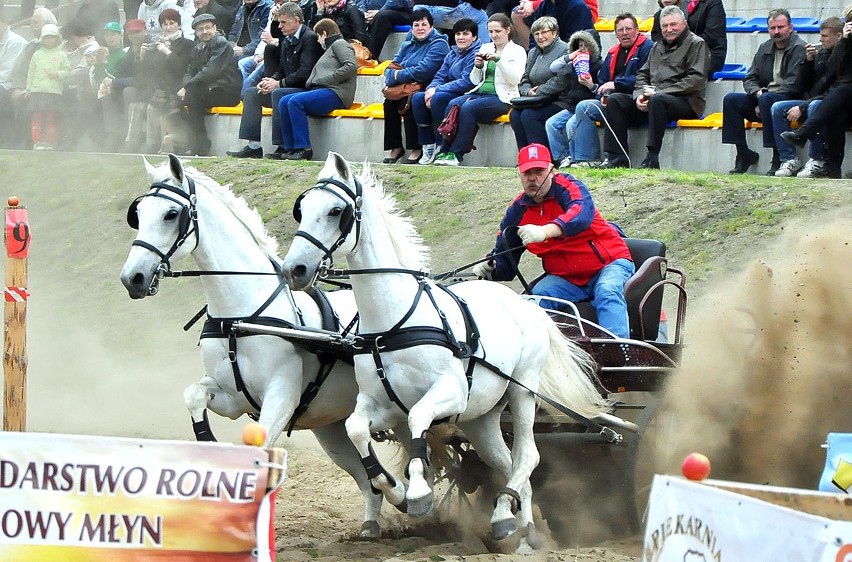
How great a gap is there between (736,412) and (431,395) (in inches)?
76.0

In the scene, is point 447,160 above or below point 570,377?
above

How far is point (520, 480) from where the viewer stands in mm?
6512

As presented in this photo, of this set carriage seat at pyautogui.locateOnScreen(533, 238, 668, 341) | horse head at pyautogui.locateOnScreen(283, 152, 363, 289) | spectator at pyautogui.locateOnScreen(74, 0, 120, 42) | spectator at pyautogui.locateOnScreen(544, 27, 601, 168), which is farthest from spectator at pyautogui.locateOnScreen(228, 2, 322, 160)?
horse head at pyautogui.locateOnScreen(283, 152, 363, 289)

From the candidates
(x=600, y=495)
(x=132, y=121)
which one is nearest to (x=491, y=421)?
(x=600, y=495)

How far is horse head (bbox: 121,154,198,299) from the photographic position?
19.8 feet

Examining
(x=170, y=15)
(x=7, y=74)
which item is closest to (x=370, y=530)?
(x=170, y=15)

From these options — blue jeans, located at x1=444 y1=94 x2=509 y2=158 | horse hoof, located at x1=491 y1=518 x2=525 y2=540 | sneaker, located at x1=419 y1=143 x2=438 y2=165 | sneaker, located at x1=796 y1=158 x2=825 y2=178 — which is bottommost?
horse hoof, located at x1=491 y1=518 x2=525 y2=540

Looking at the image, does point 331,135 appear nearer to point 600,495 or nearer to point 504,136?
point 504,136

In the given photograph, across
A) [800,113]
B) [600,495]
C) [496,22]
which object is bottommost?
[600,495]

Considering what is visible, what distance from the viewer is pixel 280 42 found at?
1518cm

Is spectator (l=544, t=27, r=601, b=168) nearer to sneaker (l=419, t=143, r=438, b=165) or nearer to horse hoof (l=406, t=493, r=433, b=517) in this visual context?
sneaker (l=419, t=143, r=438, b=165)

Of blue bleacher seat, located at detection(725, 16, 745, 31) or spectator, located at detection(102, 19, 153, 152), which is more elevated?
blue bleacher seat, located at detection(725, 16, 745, 31)

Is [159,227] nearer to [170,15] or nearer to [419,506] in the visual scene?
[419,506]

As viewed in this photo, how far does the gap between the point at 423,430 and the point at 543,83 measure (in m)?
7.26
